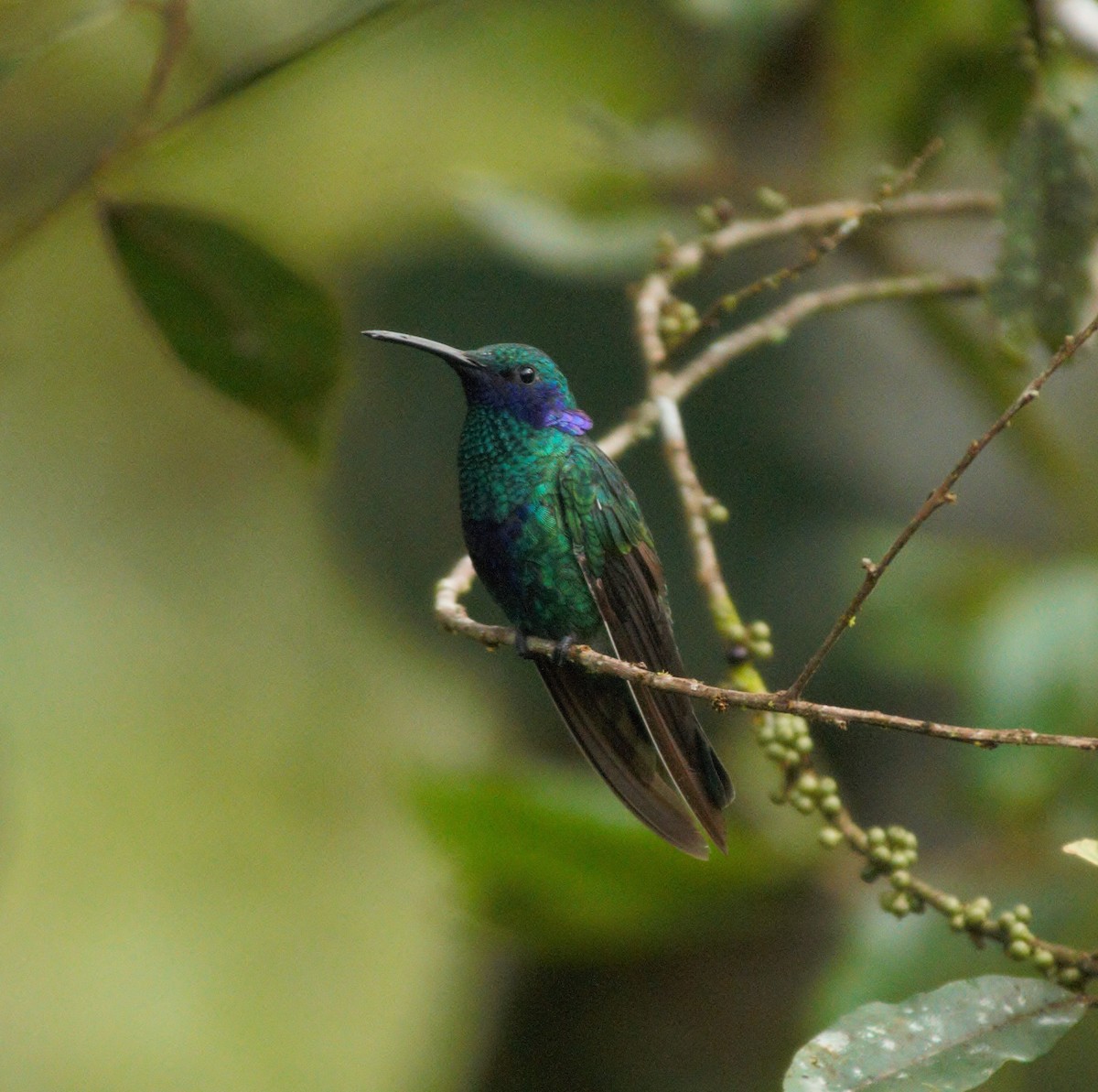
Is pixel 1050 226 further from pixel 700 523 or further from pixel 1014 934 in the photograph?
pixel 1014 934

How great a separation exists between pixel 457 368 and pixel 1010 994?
118cm

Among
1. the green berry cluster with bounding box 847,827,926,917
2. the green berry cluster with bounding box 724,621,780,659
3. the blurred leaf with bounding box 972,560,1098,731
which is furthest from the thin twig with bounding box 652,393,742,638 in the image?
the blurred leaf with bounding box 972,560,1098,731

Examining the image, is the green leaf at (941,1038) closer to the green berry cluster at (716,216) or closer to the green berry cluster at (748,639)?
the green berry cluster at (748,639)

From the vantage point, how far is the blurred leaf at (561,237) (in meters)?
3.16

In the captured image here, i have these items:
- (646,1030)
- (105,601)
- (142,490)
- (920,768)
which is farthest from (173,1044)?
(920,768)

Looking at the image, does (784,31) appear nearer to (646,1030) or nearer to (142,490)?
(646,1030)

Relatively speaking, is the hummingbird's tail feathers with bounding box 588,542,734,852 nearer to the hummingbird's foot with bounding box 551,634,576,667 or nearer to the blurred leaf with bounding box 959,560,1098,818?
the hummingbird's foot with bounding box 551,634,576,667

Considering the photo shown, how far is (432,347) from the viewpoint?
2092 mm

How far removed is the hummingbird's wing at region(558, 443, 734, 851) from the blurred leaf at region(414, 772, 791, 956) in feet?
2.79

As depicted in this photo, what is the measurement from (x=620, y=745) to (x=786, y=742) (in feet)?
1.54

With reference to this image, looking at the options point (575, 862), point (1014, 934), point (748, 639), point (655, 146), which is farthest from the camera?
point (655, 146)

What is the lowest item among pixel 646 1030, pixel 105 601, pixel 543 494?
pixel 646 1030

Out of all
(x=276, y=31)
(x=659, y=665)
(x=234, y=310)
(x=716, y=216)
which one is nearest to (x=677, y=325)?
(x=716, y=216)

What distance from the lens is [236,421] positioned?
5434mm
